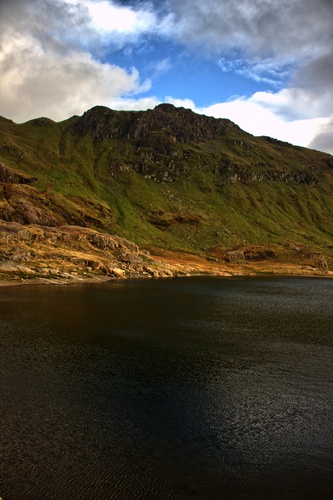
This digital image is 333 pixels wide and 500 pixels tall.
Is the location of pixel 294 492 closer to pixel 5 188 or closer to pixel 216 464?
pixel 216 464

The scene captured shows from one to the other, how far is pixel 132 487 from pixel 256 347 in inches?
1303

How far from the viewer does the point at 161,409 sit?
29.4m

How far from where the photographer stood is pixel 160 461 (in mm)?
22297

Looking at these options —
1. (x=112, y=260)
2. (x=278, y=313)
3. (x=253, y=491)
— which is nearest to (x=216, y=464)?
(x=253, y=491)

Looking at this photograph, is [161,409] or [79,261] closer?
[161,409]

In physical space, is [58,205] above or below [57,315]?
above

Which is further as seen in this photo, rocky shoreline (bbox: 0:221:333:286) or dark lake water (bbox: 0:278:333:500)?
rocky shoreline (bbox: 0:221:333:286)

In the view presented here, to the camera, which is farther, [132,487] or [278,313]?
[278,313]

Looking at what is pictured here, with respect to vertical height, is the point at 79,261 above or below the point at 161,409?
above

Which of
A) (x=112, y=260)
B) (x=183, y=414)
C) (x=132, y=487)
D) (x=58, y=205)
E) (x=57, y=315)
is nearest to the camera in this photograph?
(x=132, y=487)

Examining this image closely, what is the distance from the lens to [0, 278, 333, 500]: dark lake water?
20.5 meters

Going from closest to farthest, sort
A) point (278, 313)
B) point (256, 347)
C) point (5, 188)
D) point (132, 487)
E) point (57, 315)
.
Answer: point (132, 487) < point (256, 347) < point (57, 315) < point (278, 313) < point (5, 188)

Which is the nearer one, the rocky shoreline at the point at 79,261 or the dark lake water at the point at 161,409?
the dark lake water at the point at 161,409

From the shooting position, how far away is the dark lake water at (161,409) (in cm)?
2048
